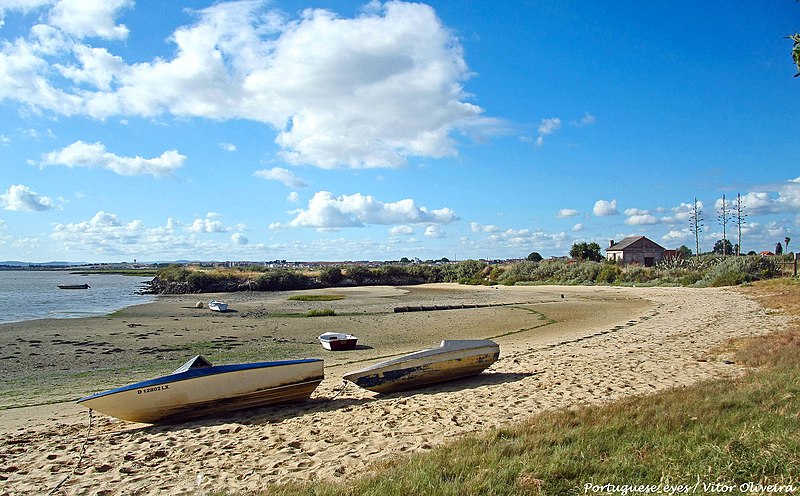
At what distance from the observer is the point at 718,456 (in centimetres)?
480

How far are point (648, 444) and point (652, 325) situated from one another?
601 inches

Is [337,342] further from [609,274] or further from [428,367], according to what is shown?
[609,274]

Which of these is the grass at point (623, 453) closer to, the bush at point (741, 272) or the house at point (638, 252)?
the bush at point (741, 272)

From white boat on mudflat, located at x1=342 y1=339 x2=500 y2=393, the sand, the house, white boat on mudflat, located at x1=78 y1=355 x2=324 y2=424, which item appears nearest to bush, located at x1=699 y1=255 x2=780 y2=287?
the sand

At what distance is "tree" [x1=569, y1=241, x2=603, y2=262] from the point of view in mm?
83750

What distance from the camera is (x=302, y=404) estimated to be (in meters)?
9.66

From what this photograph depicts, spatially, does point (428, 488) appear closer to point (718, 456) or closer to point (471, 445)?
point (471, 445)

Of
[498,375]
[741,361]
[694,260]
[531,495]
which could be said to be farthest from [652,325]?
[694,260]

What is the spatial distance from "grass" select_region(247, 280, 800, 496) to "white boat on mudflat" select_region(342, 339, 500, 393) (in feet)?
11.3

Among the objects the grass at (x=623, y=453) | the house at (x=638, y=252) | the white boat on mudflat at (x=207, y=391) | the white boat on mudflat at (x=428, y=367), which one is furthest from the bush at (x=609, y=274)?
the white boat on mudflat at (x=207, y=391)

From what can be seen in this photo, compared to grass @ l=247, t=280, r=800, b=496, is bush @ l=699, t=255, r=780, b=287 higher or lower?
higher

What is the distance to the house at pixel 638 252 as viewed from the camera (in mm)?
76688

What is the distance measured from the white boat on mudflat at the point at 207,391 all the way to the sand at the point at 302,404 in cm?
26

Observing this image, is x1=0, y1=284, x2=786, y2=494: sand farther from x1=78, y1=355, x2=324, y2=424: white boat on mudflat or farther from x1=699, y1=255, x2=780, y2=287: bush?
x1=699, y1=255, x2=780, y2=287: bush
